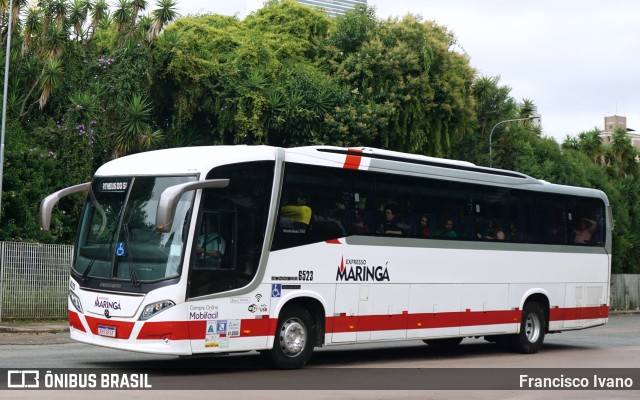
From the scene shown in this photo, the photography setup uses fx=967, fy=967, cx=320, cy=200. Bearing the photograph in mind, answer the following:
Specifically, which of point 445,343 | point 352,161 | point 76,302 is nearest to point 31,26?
point 445,343

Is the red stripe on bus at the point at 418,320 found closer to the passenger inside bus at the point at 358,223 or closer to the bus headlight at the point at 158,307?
the passenger inside bus at the point at 358,223

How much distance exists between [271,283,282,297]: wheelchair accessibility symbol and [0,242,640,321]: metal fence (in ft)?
37.0

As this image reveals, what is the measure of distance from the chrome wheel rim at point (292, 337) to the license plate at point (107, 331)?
8.95 feet

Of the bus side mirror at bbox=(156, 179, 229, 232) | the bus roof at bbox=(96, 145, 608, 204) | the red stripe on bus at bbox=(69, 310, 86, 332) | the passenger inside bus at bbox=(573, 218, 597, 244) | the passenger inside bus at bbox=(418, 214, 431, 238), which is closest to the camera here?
the bus side mirror at bbox=(156, 179, 229, 232)

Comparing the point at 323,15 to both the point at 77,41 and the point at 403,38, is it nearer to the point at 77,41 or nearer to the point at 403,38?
the point at 403,38

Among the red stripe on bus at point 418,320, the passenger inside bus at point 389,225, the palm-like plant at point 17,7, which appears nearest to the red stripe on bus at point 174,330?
the red stripe on bus at point 418,320

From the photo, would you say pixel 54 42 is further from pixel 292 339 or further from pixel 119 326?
pixel 119 326

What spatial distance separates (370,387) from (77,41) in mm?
24082

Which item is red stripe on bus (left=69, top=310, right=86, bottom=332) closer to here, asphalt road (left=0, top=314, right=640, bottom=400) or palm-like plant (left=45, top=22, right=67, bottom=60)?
asphalt road (left=0, top=314, right=640, bottom=400)

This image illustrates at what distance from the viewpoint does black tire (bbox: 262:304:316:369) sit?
14906 millimetres

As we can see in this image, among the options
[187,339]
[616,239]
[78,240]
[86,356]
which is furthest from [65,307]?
[616,239]

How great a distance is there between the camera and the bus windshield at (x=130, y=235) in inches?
531

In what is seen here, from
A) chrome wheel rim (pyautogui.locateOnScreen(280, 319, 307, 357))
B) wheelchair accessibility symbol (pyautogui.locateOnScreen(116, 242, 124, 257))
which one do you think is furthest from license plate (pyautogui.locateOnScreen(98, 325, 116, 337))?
chrome wheel rim (pyautogui.locateOnScreen(280, 319, 307, 357))

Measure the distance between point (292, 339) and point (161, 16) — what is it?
2068 cm
